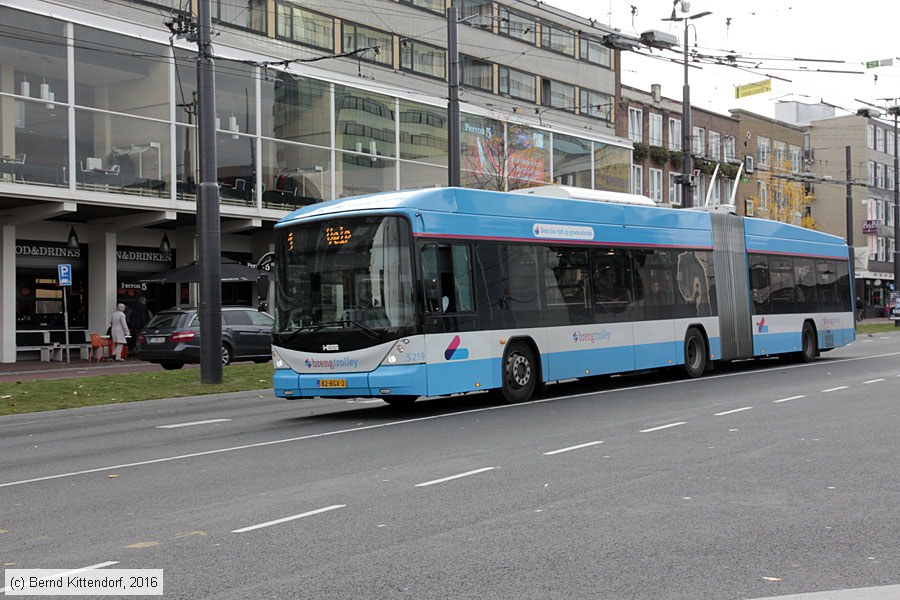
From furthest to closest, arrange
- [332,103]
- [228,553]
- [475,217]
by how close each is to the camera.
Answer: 1. [332,103]
2. [475,217]
3. [228,553]

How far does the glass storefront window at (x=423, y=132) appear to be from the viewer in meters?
37.4

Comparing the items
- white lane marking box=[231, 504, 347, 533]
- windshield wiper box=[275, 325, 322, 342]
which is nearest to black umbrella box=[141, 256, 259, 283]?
windshield wiper box=[275, 325, 322, 342]

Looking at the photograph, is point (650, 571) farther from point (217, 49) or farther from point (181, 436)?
point (217, 49)

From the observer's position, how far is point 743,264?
22.6 metres

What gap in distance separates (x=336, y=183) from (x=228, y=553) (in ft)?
95.6

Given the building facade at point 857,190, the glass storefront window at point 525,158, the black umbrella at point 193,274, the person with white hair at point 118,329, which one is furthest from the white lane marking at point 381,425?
the building facade at point 857,190

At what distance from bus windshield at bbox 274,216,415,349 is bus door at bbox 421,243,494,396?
37 cm

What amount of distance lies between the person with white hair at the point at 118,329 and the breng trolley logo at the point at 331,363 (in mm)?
17364

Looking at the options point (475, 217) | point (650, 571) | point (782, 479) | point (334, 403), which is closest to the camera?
point (650, 571)

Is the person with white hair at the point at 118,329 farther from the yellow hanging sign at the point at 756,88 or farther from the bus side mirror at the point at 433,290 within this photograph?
the yellow hanging sign at the point at 756,88

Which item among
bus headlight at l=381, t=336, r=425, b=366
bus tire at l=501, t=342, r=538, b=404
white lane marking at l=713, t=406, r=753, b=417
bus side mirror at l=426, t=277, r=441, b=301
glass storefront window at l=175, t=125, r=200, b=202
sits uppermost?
glass storefront window at l=175, t=125, r=200, b=202

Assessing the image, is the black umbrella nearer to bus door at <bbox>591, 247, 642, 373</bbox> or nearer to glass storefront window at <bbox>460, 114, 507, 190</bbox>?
glass storefront window at <bbox>460, 114, 507, 190</bbox>

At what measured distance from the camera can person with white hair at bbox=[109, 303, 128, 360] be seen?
30.2 m

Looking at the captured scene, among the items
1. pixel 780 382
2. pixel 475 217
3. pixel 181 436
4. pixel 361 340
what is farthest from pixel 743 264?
pixel 181 436
